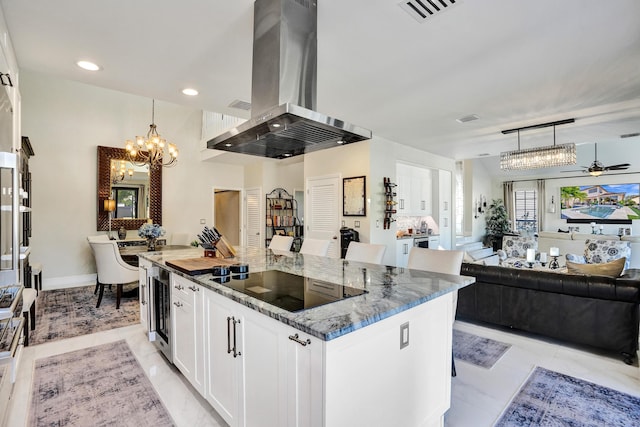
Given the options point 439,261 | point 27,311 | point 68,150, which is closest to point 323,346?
point 439,261

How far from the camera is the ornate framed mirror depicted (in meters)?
6.10

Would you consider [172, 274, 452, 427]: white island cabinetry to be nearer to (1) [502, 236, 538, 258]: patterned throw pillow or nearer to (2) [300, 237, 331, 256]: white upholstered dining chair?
(2) [300, 237, 331, 256]: white upholstered dining chair

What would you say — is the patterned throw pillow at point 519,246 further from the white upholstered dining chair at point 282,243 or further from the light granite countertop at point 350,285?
the light granite countertop at point 350,285

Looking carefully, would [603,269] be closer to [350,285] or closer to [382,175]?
[350,285]

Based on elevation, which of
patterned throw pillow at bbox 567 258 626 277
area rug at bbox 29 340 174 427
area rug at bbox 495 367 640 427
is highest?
patterned throw pillow at bbox 567 258 626 277

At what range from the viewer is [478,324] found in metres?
3.73

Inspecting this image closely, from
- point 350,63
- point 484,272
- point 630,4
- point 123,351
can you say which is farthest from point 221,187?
point 630,4

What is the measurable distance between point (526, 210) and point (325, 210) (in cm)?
899

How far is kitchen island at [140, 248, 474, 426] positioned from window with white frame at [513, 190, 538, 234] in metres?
11.0

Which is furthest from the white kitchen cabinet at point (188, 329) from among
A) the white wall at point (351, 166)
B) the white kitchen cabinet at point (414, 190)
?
the white kitchen cabinet at point (414, 190)

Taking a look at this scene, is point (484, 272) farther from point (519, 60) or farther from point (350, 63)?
point (350, 63)

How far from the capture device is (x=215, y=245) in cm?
295

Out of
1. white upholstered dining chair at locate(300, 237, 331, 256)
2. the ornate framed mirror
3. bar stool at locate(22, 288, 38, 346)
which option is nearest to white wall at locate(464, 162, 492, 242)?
white upholstered dining chair at locate(300, 237, 331, 256)

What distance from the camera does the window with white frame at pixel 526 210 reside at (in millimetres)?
11023
